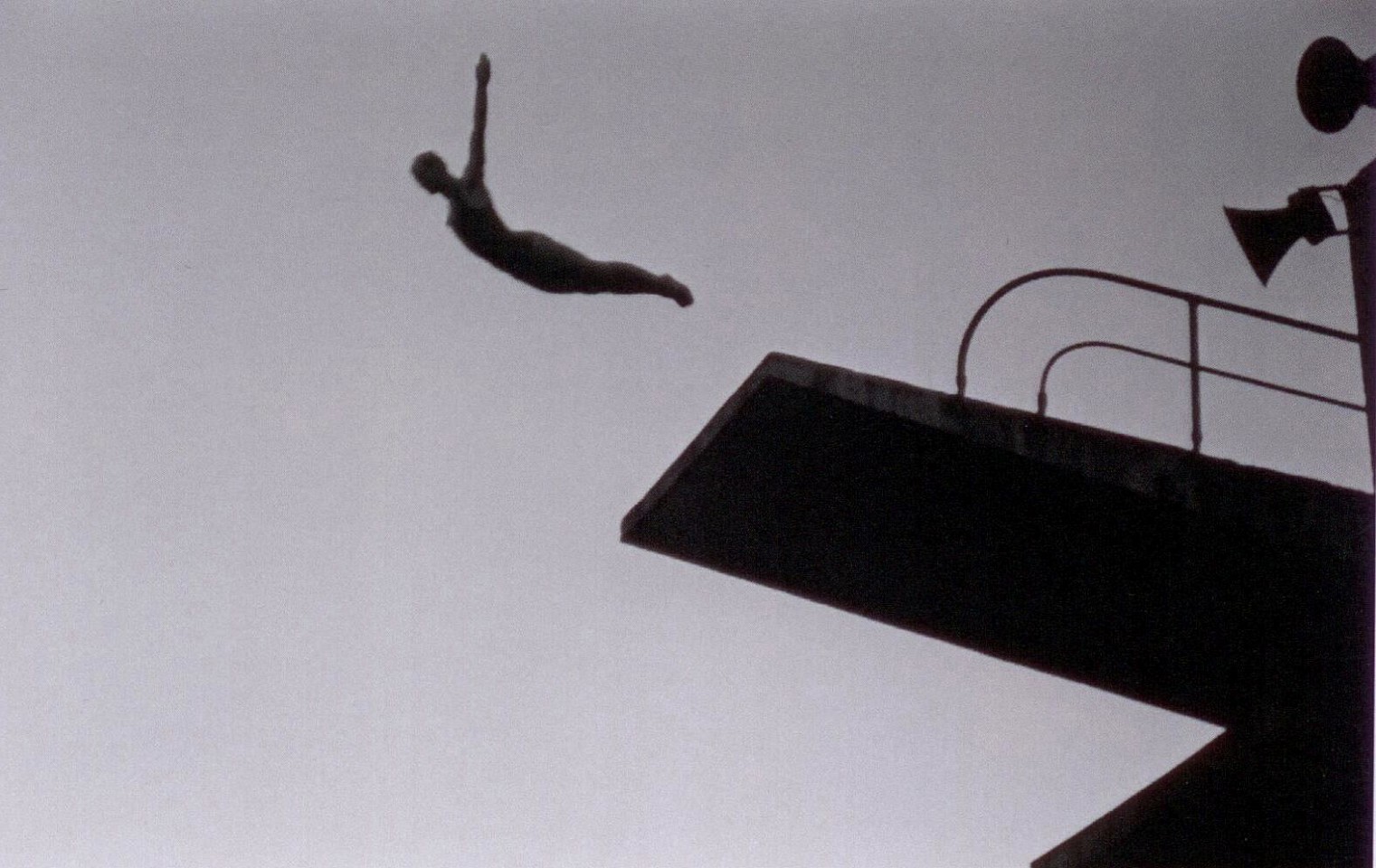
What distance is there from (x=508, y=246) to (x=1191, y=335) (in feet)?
13.1

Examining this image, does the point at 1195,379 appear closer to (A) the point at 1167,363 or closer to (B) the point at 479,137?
(A) the point at 1167,363

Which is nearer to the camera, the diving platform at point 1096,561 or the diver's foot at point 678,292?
the diving platform at point 1096,561

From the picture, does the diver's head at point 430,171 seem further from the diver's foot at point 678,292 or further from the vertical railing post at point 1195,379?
the vertical railing post at point 1195,379

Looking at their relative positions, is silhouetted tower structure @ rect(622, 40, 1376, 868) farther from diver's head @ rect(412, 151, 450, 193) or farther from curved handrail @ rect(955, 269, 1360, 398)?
diver's head @ rect(412, 151, 450, 193)

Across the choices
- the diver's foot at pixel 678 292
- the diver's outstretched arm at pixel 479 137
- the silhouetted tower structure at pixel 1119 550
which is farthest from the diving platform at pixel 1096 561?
the diver's outstretched arm at pixel 479 137

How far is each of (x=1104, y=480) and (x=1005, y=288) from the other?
1220 millimetres

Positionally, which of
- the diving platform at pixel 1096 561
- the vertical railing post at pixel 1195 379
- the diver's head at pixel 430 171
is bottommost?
the diving platform at pixel 1096 561

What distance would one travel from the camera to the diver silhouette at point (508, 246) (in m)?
8.93

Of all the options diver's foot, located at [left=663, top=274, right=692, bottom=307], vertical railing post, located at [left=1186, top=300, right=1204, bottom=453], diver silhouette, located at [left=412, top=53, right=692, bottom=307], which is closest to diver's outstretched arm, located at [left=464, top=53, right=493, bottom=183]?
diver silhouette, located at [left=412, top=53, right=692, bottom=307]

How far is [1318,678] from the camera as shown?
32.9 feet

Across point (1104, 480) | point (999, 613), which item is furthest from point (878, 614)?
point (1104, 480)

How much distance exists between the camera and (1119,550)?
31.4ft

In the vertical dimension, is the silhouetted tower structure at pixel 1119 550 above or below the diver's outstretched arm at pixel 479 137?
below

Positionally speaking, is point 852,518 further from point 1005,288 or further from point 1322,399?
point 1322,399
